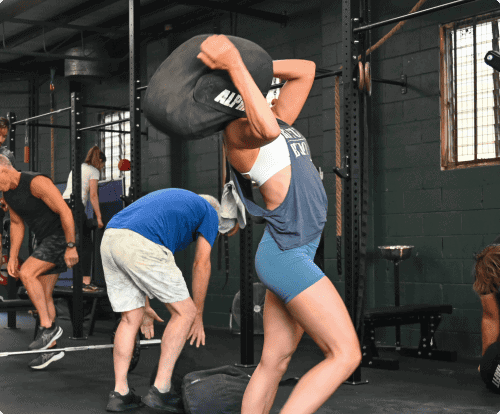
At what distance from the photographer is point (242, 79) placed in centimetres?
182

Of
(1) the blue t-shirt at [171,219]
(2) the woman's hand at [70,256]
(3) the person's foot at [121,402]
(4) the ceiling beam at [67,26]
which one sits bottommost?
(3) the person's foot at [121,402]

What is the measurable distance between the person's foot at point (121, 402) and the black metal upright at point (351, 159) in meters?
1.31

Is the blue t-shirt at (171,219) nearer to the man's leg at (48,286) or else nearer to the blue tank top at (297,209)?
the blue tank top at (297,209)

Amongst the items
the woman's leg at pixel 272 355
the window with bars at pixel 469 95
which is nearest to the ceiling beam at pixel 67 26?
the window with bars at pixel 469 95

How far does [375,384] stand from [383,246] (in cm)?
170

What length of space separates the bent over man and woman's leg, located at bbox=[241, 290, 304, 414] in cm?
103

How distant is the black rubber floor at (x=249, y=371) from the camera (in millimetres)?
3303

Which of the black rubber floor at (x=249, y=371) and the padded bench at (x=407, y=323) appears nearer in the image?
the black rubber floor at (x=249, y=371)

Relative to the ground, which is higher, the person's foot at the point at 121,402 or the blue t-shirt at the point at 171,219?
the blue t-shirt at the point at 171,219

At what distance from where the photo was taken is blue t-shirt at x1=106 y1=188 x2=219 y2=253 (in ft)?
10.8

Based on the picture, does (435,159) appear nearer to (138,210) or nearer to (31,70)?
(138,210)

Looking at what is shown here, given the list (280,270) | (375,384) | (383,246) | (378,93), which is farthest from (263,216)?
(378,93)

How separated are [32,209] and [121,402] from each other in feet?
6.29

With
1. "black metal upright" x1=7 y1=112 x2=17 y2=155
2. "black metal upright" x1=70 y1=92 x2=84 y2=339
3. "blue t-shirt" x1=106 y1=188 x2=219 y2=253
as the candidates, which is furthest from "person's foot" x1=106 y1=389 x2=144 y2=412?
"black metal upright" x1=7 y1=112 x2=17 y2=155
